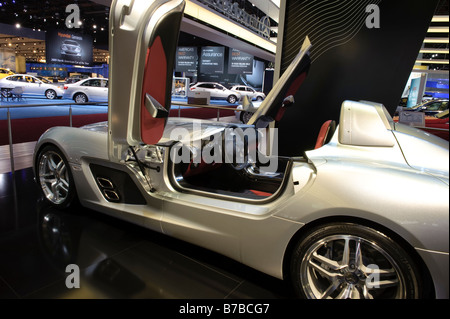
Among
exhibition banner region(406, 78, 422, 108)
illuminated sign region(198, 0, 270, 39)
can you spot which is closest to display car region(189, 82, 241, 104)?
illuminated sign region(198, 0, 270, 39)

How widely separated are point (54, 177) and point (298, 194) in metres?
2.46

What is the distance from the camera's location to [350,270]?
1.53 meters

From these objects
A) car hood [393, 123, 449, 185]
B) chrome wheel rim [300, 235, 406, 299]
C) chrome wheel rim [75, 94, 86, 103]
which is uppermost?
chrome wheel rim [75, 94, 86, 103]

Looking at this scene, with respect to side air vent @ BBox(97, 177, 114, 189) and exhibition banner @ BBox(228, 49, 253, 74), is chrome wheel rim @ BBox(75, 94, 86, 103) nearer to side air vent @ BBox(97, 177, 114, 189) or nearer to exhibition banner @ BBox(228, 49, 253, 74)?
exhibition banner @ BBox(228, 49, 253, 74)

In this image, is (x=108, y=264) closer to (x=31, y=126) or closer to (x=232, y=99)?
(x=31, y=126)

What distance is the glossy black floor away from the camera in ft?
6.05

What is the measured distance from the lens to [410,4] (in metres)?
4.08

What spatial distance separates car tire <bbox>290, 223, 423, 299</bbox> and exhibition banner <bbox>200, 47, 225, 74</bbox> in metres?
16.2

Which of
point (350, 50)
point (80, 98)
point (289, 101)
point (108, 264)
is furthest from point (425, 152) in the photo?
point (80, 98)

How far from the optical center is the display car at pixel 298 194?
1.34 m

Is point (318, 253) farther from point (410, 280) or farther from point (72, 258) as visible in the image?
point (72, 258)

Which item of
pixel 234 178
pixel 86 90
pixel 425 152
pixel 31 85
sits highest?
pixel 31 85
